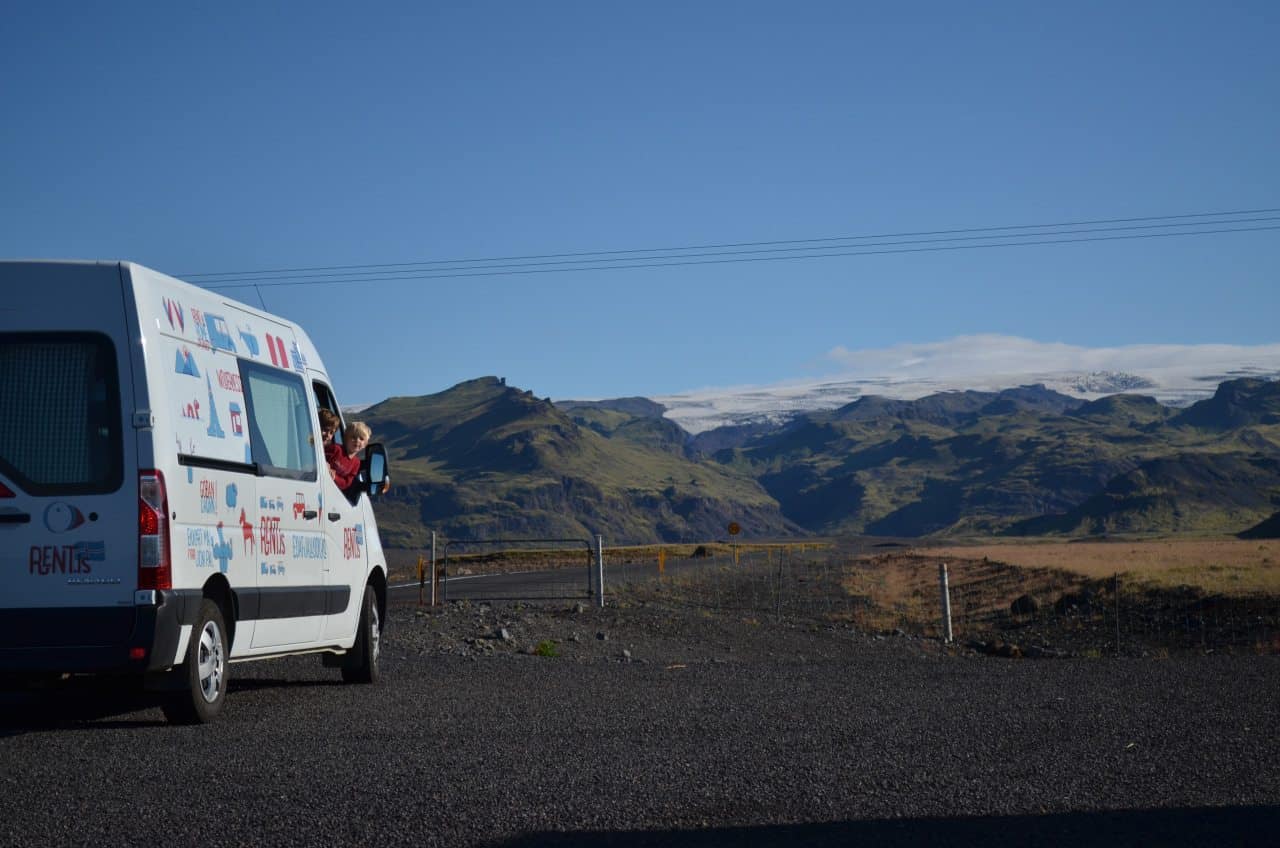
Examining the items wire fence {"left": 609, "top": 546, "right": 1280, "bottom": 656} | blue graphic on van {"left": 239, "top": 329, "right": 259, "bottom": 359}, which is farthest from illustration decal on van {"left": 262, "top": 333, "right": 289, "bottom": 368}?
wire fence {"left": 609, "top": 546, "right": 1280, "bottom": 656}

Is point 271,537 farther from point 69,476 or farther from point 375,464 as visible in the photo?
point 69,476

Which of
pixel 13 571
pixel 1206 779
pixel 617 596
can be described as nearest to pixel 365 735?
pixel 13 571

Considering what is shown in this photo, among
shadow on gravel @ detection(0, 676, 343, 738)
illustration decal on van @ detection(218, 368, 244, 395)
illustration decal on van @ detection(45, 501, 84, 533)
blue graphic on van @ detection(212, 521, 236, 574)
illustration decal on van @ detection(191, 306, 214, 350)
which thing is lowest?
shadow on gravel @ detection(0, 676, 343, 738)

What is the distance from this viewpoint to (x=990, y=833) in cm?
609

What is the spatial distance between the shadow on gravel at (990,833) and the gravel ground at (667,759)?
20mm

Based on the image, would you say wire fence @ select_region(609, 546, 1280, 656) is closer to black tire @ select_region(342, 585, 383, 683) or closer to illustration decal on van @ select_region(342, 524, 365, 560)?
black tire @ select_region(342, 585, 383, 683)

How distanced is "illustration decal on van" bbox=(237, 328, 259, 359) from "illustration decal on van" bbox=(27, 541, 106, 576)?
7.85ft

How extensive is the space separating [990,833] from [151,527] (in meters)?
5.17

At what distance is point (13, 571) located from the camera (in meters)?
8.49

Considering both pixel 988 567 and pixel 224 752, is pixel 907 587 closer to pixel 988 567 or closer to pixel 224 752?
pixel 988 567

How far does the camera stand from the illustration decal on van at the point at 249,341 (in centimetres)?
1051

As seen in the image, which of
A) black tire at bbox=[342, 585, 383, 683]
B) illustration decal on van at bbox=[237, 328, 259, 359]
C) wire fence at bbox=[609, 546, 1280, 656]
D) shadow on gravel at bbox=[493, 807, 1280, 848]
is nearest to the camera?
shadow on gravel at bbox=[493, 807, 1280, 848]

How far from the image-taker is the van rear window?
8.55m

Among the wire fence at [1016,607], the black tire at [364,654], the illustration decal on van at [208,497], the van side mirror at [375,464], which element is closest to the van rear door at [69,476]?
the illustration decal on van at [208,497]
